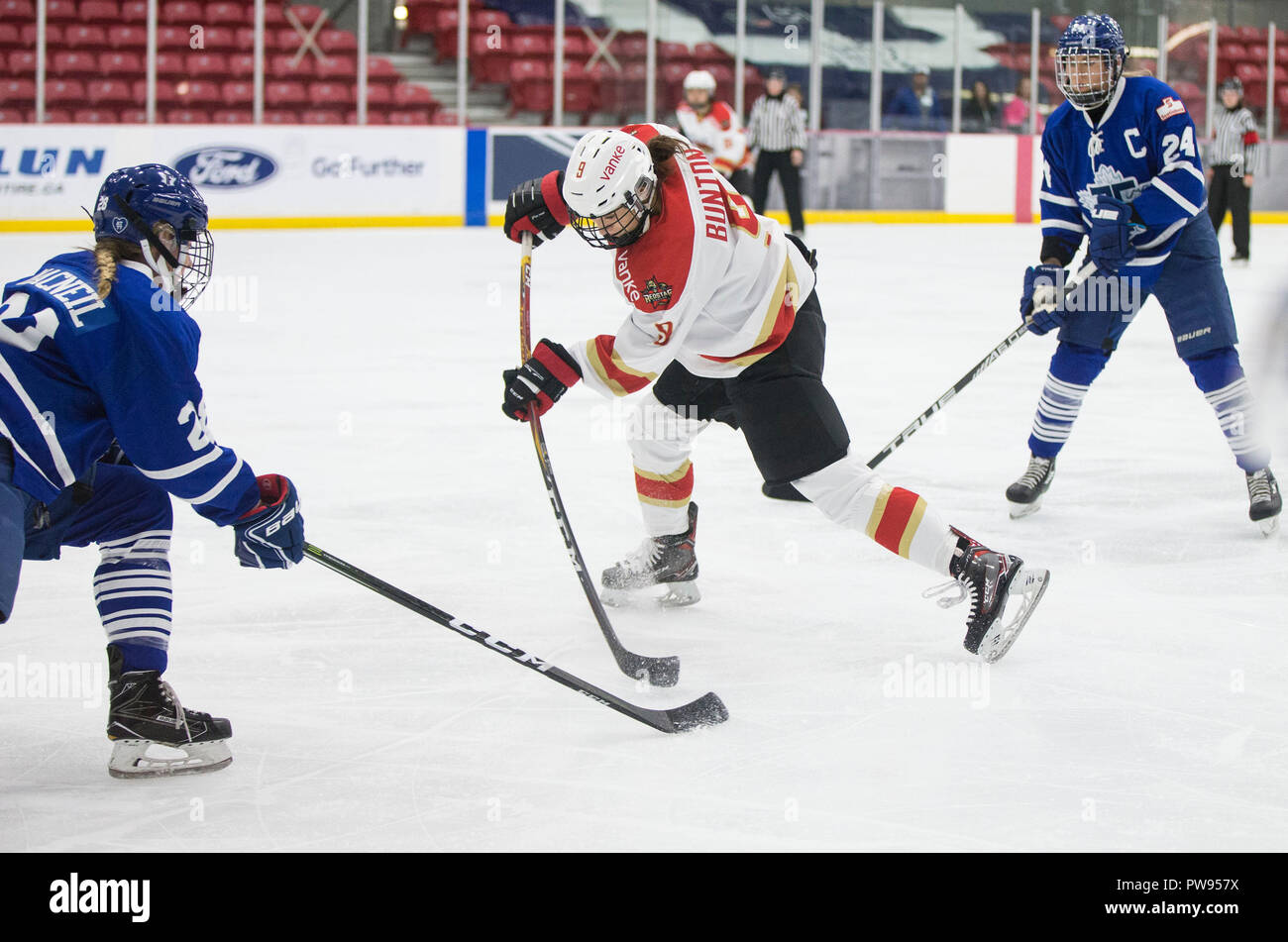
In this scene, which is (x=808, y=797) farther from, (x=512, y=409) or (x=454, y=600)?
(x=454, y=600)

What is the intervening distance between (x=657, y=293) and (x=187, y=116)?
30.8 feet

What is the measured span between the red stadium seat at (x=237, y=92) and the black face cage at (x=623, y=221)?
940cm

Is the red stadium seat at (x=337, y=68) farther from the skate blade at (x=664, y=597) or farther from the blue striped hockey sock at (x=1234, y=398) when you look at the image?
the skate blade at (x=664, y=597)

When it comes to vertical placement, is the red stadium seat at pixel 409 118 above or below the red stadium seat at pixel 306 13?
below

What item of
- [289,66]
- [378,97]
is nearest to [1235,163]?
[378,97]

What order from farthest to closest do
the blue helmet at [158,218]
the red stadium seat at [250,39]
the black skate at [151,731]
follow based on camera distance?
the red stadium seat at [250,39] < the black skate at [151,731] < the blue helmet at [158,218]

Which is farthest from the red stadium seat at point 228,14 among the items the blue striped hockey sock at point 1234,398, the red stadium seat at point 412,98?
the blue striped hockey sock at point 1234,398

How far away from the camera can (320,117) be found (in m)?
11.5

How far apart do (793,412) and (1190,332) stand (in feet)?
4.75

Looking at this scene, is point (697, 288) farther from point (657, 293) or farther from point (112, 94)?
point (112, 94)

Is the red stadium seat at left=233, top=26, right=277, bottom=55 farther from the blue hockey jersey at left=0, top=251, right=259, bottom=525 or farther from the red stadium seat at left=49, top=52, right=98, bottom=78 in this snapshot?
the blue hockey jersey at left=0, top=251, right=259, bottom=525

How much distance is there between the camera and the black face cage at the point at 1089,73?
348 cm

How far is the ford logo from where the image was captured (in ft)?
35.1

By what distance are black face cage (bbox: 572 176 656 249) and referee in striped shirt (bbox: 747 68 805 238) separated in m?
8.17
